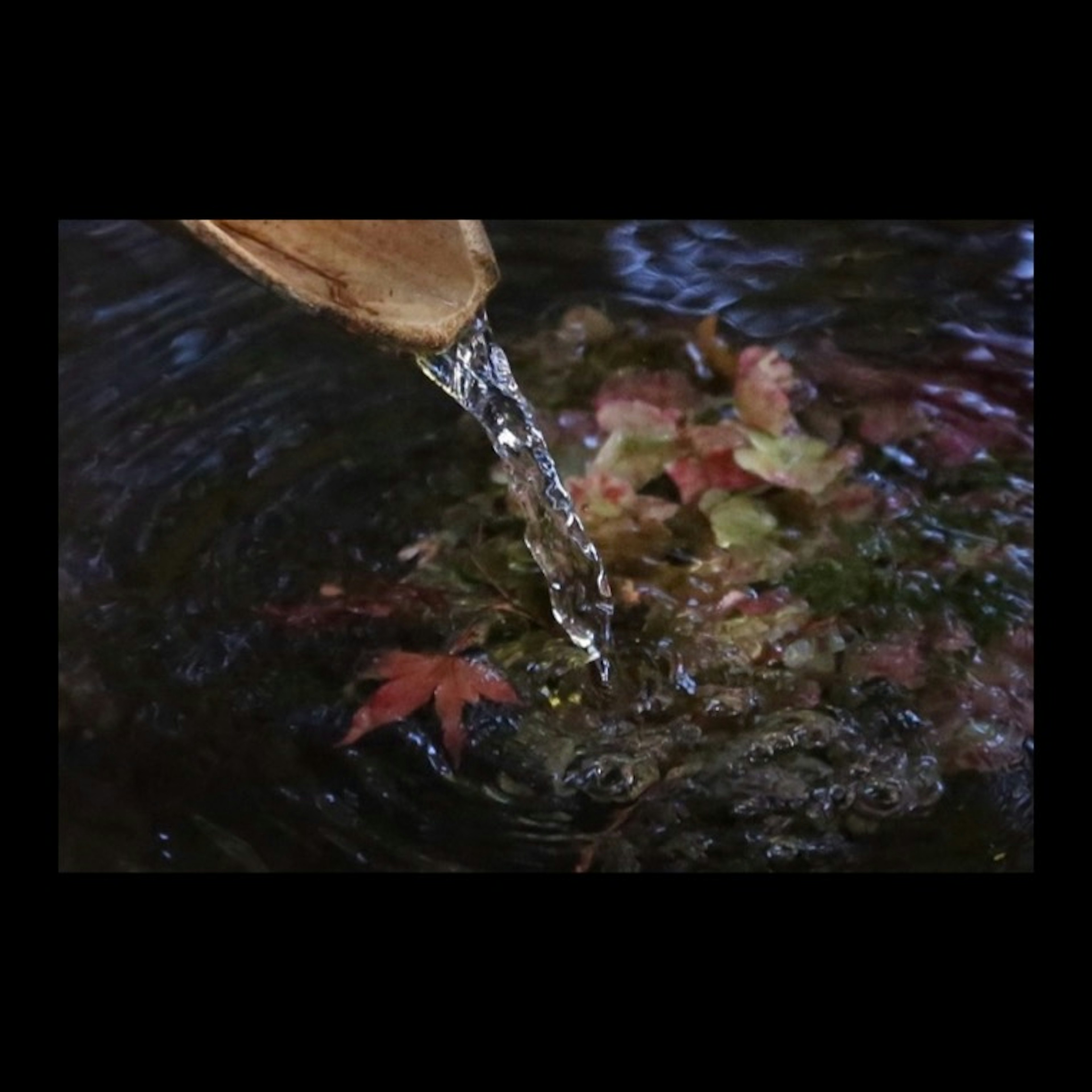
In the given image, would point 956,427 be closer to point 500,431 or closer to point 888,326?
point 888,326

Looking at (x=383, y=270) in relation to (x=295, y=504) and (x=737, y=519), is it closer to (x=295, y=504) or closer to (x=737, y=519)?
(x=295, y=504)

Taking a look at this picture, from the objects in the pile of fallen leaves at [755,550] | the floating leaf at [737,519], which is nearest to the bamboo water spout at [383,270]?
the pile of fallen leaves at [755,550]

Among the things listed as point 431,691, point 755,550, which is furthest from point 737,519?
point 431,691

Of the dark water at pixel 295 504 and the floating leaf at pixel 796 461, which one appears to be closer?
the dark water at pixel 295 504

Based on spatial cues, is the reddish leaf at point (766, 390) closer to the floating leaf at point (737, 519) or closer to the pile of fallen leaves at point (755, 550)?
the pile of fallen leaves at point (755, 550)

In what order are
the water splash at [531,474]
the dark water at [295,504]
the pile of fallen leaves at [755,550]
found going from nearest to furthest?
1. the dark water at [295,504]
2. the pile of fallen leaves at [755,550]
3. the water splash at [531,474]

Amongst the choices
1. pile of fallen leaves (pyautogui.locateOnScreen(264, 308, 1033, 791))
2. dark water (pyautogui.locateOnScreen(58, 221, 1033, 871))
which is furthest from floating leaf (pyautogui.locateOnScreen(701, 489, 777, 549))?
dark water (pyautogui.locateOnScreen(58, 221, 1033, 871))

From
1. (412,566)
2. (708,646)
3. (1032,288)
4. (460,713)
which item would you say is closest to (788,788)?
(708,646)
